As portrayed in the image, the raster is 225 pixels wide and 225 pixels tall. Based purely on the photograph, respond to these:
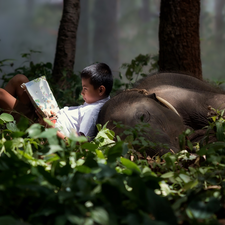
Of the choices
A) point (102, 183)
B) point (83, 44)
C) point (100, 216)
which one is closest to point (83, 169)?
point (102, 183)

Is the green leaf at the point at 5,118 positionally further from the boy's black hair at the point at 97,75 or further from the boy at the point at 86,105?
the boy's black hair at the point at 97,75

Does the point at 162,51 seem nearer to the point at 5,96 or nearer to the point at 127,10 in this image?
the point at 5,96

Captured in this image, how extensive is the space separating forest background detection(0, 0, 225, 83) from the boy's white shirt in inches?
150

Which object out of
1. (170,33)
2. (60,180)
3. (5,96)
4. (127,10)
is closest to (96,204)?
(60,180)

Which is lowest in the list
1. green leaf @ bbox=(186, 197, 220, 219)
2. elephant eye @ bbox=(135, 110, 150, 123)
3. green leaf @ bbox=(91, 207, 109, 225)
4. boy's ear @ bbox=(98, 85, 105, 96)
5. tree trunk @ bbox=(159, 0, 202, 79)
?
green leaf @ bbox=(186, 197, 220, 219)

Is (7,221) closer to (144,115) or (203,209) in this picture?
(203,209)

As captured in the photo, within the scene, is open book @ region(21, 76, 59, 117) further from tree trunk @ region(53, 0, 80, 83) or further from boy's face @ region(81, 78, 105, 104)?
tree trunk @ region(53, 0, 80, 83)

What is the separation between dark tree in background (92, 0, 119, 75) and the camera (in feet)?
20.2

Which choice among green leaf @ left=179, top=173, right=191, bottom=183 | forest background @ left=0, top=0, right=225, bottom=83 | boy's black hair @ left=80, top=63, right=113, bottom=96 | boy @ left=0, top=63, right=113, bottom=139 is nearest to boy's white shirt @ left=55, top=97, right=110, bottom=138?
boy @ left=0, top=63, right=113, bottom=139

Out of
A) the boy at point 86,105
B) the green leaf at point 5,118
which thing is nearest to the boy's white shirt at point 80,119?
the boy at point 86,105

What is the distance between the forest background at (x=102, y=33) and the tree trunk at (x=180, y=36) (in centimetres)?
254

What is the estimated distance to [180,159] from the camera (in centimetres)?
157

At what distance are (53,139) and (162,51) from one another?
2.35 m

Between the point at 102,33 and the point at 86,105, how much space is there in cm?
424
